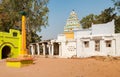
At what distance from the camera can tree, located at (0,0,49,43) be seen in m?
32.7

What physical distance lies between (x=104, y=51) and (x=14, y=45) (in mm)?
12207

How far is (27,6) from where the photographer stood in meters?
33.0

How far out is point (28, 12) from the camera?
108 ft

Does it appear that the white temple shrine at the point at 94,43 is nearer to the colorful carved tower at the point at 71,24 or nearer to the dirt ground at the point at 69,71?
the colorful carved tower at the point at 71,24

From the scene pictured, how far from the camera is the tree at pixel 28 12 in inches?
1286

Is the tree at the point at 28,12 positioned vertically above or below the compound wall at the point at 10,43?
above

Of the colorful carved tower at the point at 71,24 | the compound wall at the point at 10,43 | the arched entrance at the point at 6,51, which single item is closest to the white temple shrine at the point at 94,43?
the compound wall at the point at 10,43

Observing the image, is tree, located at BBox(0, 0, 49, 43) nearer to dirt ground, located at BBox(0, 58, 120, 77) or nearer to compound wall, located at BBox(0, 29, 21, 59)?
compound wall, located at BBox(0, 29, 21, 59)

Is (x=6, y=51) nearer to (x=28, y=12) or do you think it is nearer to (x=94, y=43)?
(x=28, y=12)

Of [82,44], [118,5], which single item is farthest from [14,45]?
[118,5]

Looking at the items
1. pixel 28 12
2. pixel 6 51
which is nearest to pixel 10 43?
pixel 6 51

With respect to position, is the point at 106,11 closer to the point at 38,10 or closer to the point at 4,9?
the point at 38,10

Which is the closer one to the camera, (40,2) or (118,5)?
(118,5)

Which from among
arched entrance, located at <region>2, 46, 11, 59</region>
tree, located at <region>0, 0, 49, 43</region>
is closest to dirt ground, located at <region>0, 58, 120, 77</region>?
arched entrance, located at <region>2, 46, 11, 59</region>
